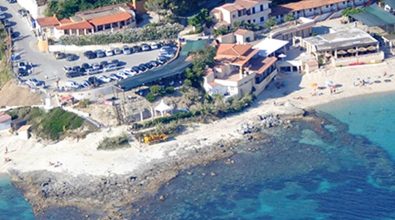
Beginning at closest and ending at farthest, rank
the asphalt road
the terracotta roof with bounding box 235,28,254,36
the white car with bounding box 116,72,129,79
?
the white car with bounding box 116,72,129,79, the asphalt road, the terracotta roof with bounding box 235,28,254,36

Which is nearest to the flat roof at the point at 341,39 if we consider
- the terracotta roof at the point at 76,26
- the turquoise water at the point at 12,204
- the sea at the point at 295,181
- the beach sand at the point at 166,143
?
the beach sand at the point at 166,143

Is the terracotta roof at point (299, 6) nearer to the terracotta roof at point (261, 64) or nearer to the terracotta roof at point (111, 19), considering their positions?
the terracotta roof at point (261, 64)

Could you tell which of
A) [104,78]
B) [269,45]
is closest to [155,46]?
[104,78]

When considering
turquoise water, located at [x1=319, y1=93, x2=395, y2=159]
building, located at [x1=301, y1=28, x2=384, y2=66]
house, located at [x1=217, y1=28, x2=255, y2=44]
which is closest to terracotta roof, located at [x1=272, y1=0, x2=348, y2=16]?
house, located at [x1=217, y1=28, x2=255, y2=44]

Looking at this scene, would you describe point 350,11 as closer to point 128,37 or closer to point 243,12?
point 243,12

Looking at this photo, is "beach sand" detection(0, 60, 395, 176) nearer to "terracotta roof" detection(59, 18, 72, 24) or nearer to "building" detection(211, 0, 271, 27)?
"building" detection(211, 0, 271, 27)
